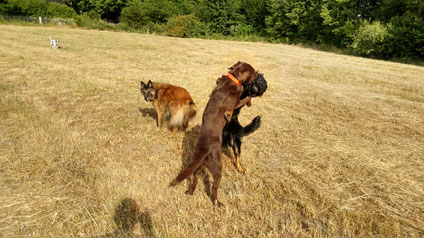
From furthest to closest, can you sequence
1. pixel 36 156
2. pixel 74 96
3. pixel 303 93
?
pixel 303 93 → pixel 74 96 → pixel 36 156

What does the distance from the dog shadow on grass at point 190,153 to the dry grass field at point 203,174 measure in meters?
0.02

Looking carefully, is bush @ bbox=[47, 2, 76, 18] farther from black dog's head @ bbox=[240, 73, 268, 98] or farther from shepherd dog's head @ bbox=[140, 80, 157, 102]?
Answer: black dog's head @ bbox=[240, 73, 268, 98]

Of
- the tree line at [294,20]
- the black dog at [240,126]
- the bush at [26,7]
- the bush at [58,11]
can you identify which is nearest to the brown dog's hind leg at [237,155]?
the black dog at [240,126]

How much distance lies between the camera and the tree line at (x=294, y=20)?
20641 millimetres

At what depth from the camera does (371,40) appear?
845 inches

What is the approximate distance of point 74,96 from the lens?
239 inches

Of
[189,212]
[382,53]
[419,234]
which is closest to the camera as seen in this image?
[419,234]

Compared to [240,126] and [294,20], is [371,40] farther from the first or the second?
[240,126]

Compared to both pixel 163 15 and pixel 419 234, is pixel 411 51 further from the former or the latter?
pixel 163 15

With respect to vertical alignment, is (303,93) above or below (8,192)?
above

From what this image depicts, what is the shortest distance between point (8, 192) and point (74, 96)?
4.00 meters

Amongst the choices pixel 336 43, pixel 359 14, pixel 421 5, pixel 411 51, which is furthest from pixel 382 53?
pixel 359 14

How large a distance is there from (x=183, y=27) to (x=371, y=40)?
890 inches

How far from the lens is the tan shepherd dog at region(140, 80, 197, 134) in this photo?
4.30 meters
